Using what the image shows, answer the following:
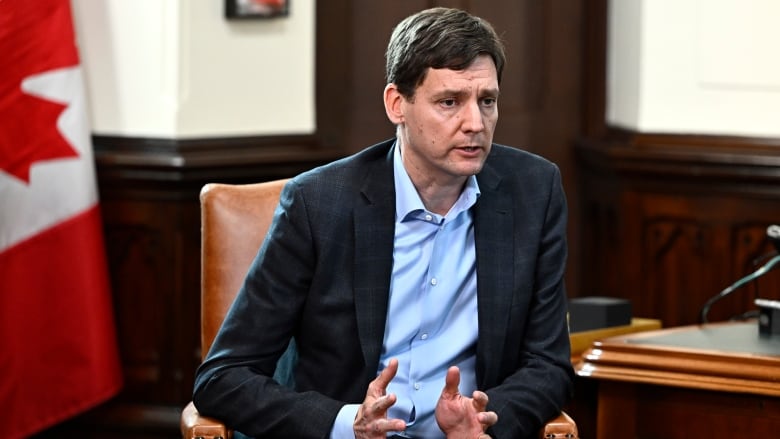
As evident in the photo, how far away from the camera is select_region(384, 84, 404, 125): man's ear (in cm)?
260

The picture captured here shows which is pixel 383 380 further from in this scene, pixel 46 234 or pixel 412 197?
pixel 46 234

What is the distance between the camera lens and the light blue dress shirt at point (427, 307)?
2609 millimetres

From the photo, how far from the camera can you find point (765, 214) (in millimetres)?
4309

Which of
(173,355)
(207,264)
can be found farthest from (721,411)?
(173,355)

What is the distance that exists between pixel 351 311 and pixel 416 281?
0.15m

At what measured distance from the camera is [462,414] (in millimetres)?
2412

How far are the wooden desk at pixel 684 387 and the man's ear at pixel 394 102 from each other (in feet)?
2.13

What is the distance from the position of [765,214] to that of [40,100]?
2330 millimetres

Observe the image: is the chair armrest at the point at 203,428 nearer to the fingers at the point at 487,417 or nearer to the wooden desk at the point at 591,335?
the fingers at the point at 487,417

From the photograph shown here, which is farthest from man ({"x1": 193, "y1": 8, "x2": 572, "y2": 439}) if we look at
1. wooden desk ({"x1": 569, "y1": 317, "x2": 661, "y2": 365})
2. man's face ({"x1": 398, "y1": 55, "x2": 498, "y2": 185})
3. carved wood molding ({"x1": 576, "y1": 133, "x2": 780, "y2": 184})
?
carved wood molding ({"x1": 576, "y1": 133, "x2": 780, "y2": 184})

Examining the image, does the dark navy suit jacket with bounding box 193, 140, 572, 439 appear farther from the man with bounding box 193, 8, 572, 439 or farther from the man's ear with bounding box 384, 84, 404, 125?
the man's ear with bounding box 384, 84, 404, 125

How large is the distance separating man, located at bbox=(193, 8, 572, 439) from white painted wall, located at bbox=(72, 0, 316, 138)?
1.49 m

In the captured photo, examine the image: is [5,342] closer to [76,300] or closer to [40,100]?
[76,300]

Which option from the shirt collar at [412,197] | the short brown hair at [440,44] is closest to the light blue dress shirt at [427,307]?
the shirt collar at [412,197]
